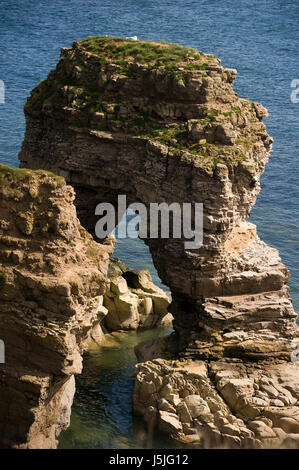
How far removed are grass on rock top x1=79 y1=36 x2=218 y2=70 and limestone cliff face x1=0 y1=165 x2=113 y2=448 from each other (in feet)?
52.5

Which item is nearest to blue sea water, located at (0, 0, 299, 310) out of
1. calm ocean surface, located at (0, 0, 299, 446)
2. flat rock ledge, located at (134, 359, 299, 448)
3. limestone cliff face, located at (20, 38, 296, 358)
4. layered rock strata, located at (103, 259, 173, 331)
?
calm ocean surface, located at (0, 0, 299, 446)

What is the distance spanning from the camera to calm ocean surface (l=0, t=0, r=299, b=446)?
9256cm

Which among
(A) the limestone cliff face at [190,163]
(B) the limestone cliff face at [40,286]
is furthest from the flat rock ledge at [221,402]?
(B) the limestone cliff face at [40,286]

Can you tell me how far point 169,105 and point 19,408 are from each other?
1890 centimetres

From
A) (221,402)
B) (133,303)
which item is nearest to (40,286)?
(221,402)

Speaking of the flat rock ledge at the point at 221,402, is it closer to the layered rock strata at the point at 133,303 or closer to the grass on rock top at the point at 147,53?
the layered rock strata at the point at 133,303

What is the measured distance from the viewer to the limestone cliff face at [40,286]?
29406mm

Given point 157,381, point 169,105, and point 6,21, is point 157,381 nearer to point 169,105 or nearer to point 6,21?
point 169,105

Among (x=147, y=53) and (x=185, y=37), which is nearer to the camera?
(x=147, y=53)

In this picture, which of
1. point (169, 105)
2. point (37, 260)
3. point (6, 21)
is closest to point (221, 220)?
point (169, 105)

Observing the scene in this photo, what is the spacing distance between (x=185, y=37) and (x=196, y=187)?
62.2 metres

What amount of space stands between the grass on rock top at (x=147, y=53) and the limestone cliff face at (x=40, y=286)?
1601 cm

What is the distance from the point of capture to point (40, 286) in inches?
1148

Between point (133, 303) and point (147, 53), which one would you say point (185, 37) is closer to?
point (133, 303)
